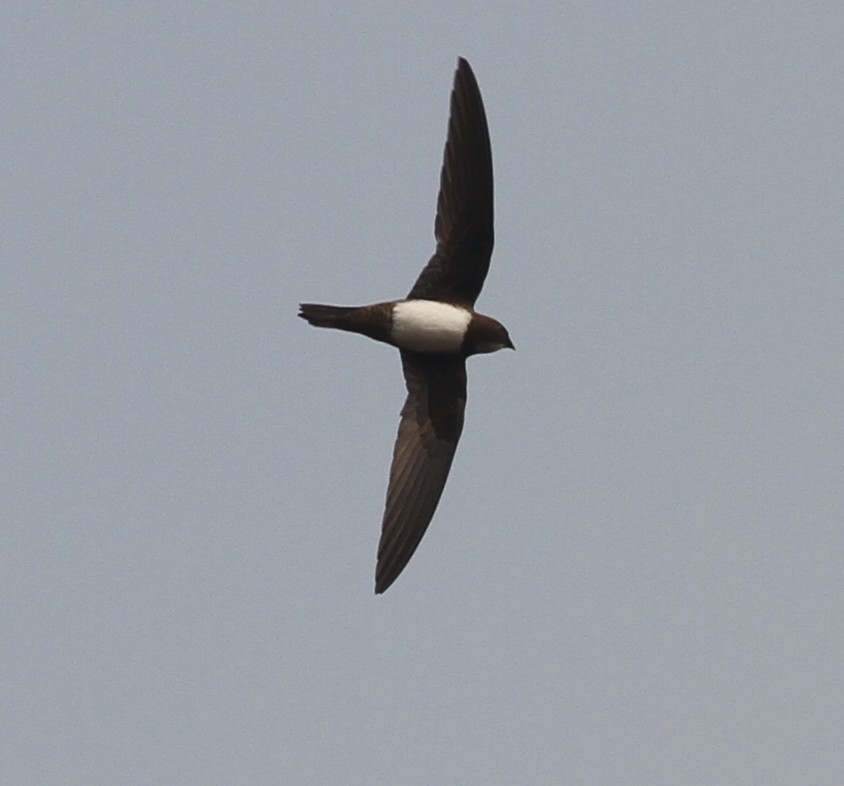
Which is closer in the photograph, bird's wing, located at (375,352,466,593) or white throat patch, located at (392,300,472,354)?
white throat patch, located at (392,300,472,354)

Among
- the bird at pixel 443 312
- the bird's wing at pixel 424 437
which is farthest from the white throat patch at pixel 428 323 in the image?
the bird's wing at pixel 424 437

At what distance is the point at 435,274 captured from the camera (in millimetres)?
16562

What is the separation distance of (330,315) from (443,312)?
75cm

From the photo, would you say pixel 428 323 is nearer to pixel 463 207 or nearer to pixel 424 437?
pixel 463 207

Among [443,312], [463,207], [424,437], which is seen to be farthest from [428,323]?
[424,437]

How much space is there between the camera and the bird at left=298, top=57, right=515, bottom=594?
A: 53.7 ft

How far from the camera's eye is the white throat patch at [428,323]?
16500mm

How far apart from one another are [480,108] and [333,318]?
5.35 feet

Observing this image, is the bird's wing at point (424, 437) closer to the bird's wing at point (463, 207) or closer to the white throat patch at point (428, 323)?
the white throat patch at point (428, 323)

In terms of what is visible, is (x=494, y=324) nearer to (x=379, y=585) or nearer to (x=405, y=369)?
(x=405, y=369)

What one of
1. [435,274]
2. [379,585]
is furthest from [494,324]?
[379,585]

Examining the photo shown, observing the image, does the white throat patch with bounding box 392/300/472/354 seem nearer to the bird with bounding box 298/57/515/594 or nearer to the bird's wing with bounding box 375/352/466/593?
the bird with bounding box 298/57/515/594

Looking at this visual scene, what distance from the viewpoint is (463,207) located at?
16.5 metres

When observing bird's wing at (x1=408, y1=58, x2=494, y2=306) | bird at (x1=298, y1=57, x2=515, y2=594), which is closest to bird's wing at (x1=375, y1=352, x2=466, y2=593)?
bird at (x1=298, y1=57, x2=515, y2=594)
